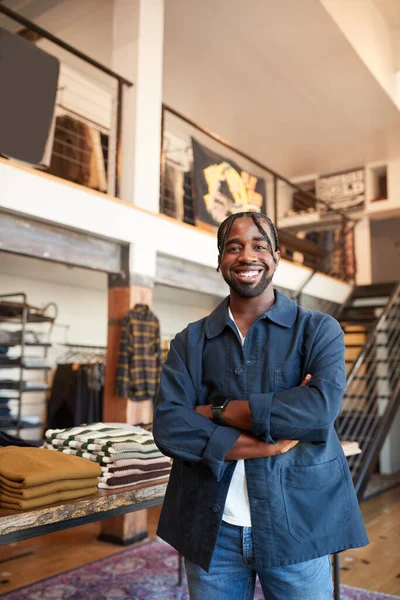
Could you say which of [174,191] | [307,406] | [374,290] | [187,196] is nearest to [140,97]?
[174,191]

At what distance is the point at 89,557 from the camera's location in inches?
153

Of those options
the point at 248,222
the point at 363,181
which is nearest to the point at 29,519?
the point at 248,222

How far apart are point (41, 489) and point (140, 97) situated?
148 inches

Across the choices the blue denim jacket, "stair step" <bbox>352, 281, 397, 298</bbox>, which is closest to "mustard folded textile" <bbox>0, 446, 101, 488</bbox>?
the blue denim jacket

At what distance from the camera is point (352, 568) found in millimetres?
3689

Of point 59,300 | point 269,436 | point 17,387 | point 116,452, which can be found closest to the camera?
point 269,436

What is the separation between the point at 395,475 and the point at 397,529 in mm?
3165

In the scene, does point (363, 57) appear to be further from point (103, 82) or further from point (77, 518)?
point (77, 518)

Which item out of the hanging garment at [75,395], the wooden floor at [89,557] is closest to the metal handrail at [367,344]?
the wooden floor at [89,557]

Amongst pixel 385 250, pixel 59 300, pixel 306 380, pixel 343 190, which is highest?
pixel 343 190

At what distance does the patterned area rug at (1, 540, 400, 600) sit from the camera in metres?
3.14

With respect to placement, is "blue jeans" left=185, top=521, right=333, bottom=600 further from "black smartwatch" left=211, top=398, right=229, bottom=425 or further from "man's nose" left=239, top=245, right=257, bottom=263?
"man's nose" left=239, top=245, right=257, bottom=263

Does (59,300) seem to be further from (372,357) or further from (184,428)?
(184,428)

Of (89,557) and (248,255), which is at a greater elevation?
(248,255)
